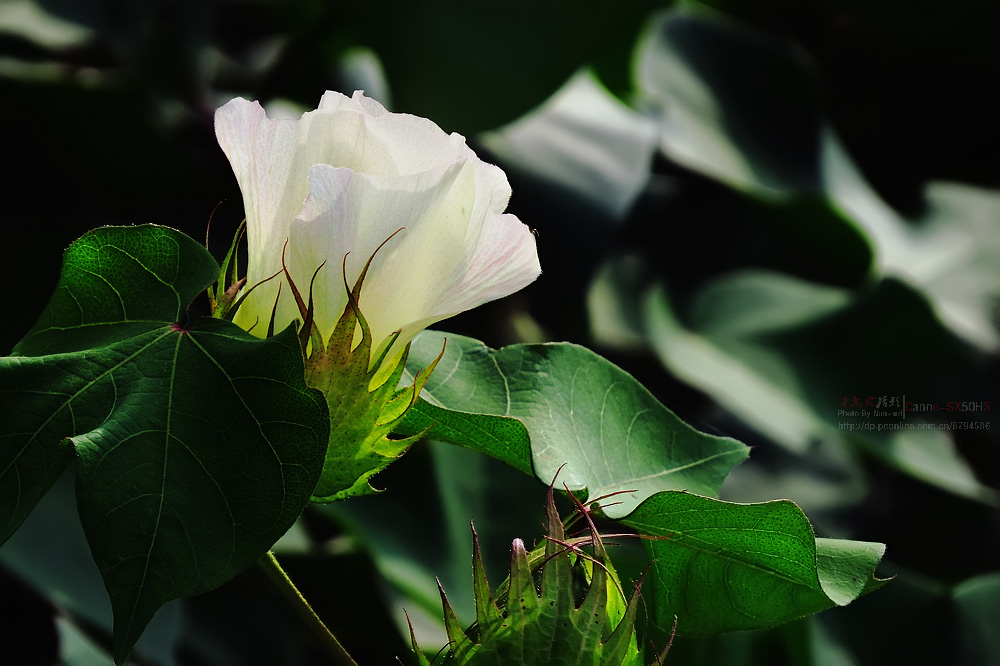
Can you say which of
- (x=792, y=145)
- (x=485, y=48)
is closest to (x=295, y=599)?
(x=485, y=48)

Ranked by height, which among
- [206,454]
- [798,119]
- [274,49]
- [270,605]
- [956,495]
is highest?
[206,454]

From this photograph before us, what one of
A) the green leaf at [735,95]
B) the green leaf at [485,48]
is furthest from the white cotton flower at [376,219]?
the green leaf at [735,95]

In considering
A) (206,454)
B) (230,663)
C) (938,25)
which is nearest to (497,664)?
(206,454)

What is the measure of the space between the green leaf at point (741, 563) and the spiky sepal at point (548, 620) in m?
0.03

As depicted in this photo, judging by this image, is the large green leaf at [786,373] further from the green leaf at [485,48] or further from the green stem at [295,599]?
the green stem at [295,599]

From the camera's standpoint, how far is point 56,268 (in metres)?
0.75

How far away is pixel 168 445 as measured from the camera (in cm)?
22

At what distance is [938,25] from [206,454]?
1146 mm

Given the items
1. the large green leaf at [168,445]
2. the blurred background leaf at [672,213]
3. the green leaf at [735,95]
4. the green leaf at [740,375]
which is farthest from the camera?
the green leaf at [735,95]

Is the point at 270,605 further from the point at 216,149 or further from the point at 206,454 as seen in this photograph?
the point at 206,454

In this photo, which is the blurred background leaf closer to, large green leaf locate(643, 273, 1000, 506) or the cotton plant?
large green leaf locate(643, 273, 1000, 506)

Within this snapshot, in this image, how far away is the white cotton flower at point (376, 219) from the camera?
0.76 ft

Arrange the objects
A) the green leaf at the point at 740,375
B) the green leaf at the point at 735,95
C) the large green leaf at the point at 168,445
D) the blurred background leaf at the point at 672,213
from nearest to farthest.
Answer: the large green leaf at the point at 168,445 < the blurred background leaf at the point at 672,213 < the green leaf at the point at 740,375 < the green leaf at the point at 735,95

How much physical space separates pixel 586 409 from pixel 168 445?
5.1 inches
